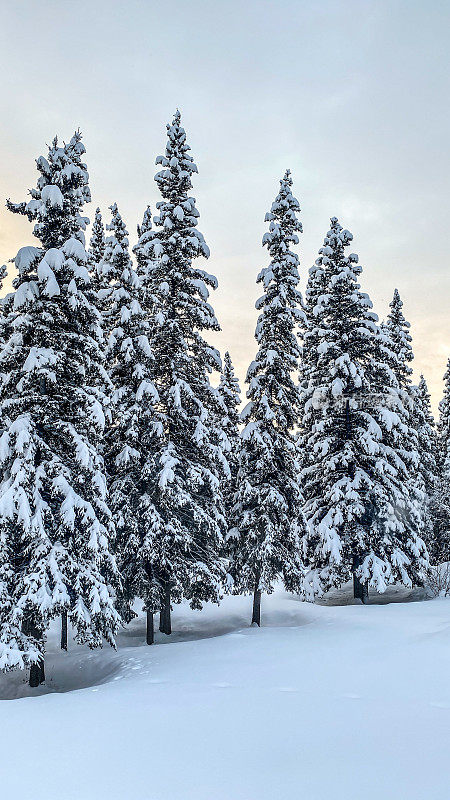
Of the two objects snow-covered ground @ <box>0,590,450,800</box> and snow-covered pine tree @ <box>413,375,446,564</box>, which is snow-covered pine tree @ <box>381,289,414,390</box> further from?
snow-covered ground @ <box>0,590,450,800</box>

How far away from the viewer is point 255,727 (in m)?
6.99

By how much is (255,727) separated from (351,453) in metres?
16.6

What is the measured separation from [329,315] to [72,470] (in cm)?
1462

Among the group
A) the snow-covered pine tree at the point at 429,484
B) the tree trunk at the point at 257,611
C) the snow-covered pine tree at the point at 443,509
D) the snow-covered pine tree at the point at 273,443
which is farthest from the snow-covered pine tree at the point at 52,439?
the snow-covered pine tree at the point at 443,509

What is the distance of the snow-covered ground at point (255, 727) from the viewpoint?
5.43 metres

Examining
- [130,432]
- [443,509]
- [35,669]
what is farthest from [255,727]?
[443,509]

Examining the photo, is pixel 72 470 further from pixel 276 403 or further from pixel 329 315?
pixel 329 315

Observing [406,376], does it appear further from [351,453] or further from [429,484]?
[351,453]

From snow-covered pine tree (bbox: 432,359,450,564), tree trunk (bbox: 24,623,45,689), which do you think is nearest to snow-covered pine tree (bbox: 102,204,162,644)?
tree trunk (bbox: 24,623,45,689)

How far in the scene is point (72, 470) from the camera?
14.4 m

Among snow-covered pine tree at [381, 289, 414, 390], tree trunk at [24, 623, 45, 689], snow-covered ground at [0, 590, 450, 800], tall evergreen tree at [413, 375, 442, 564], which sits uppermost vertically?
snow-covered pine tree at [381, 289, 414, 390]

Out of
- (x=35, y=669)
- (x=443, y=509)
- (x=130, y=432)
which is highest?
(x=130, y=432)

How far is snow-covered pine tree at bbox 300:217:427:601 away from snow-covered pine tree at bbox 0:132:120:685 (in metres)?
10.5

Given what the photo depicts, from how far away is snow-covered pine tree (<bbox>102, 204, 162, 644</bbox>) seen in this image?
56.7 feet
